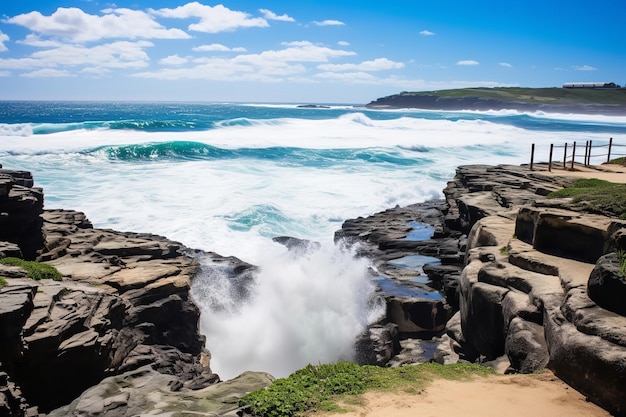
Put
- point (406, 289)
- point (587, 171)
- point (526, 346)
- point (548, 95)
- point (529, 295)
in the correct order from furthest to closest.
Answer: point (548, 95) → point (587, 171) → point (406, 289) → point (529, 295) → point (526, 346)

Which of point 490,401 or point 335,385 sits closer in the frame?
point 490,401

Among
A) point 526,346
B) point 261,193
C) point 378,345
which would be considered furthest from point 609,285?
point 261,193

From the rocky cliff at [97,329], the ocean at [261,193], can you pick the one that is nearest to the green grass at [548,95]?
the ocean at [261,193]

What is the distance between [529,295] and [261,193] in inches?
798

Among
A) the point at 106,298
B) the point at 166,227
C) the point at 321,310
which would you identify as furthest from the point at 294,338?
the point at 166,227

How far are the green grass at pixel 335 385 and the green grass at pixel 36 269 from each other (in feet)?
17.3

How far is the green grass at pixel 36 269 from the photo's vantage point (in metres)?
9.56

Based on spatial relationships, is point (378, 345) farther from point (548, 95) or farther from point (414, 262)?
point (548, 95)

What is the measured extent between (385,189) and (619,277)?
76.1ft

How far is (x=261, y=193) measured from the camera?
2764 centimetres

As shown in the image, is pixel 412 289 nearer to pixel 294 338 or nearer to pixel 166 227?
pixel 294 338

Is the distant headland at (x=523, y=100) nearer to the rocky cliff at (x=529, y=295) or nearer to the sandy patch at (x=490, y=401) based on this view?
the rocky cliff at (x=529, y=295)

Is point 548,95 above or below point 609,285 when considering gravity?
above

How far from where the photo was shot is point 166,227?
68.4 feet
